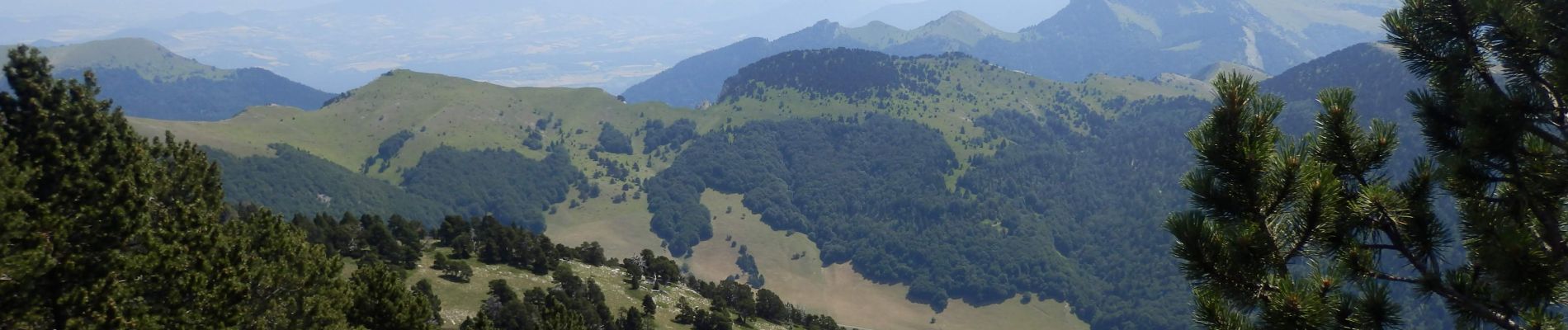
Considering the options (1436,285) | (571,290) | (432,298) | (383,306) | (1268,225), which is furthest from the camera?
(571,290)

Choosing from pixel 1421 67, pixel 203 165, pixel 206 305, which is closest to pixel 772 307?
pixel 203 165

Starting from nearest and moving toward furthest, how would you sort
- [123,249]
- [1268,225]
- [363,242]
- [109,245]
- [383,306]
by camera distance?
[1268,225] → [109,245] → [123,249] → [383,306] → [363,242]

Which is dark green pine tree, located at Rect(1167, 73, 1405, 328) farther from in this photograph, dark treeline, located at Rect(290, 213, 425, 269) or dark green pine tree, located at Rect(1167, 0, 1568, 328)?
dark treeline, located at Rect(290, 213, 425, 269)

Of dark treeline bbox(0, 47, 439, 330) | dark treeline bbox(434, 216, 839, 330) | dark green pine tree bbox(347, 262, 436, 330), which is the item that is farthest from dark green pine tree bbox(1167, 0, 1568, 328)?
dark treeline bbox(434, 216, 839, 330)

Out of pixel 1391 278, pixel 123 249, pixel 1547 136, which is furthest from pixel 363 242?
pixel 1547 136

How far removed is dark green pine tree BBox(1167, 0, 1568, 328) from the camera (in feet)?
30.0

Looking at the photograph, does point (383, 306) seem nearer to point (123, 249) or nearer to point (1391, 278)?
point (123, 249)

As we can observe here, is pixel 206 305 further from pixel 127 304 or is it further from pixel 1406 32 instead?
pixel 1406 32

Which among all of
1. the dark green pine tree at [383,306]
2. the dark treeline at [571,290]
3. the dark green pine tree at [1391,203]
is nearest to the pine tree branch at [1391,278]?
the dark green pine tree at [1391,203]

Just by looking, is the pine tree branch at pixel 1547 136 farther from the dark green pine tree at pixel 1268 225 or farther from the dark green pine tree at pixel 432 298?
the dark green pine tree at pixel 432 298

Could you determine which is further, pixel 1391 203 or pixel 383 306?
pixel 383 306

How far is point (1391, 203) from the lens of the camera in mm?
9320

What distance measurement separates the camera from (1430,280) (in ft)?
32.5

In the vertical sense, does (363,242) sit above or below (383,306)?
below
